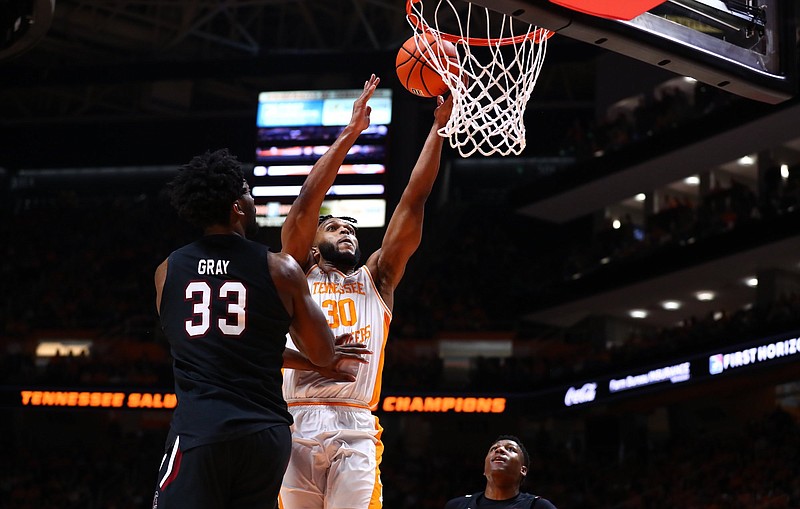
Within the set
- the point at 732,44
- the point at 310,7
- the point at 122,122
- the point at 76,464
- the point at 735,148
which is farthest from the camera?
the point at 122,122

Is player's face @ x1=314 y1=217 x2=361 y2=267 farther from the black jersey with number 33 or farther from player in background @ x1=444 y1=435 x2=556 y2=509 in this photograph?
player in background @ x1=444 y1=435 x2=556 y2=509

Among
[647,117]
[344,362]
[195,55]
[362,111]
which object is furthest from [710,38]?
[195,55]

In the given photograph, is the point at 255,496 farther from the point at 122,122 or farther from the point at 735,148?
the point at 122,122

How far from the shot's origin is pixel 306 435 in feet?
14.3

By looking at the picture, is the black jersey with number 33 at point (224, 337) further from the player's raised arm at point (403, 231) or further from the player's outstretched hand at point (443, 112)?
the player's outstretched hand at point (443, 112)

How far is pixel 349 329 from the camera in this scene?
15.0 ft

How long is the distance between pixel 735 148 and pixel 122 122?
51.8ft

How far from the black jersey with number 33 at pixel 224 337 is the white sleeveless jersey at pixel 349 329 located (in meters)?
1.12

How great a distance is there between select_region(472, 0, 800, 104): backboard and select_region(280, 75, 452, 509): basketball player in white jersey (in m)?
0.83

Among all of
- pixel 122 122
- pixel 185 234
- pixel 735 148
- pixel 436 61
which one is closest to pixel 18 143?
pixel 122 122

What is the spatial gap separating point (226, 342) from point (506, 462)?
2.95 metres

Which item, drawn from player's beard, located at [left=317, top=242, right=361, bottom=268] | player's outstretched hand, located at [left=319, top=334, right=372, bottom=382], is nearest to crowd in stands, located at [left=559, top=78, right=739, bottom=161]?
player's beard, located at [left=317, top=242, right=361, bottom=268]

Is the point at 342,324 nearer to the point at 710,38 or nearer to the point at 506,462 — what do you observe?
the point at 506,462

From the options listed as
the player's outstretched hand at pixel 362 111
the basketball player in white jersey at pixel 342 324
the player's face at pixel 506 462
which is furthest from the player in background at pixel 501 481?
the player's outstretched hand at pixel 362 111
